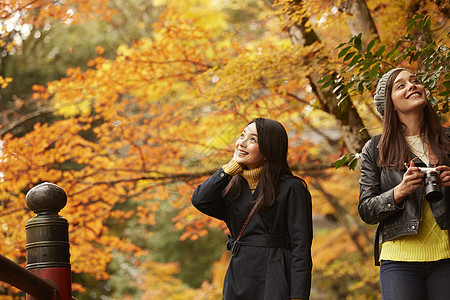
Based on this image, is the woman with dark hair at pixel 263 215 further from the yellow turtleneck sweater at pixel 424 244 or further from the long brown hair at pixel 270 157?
the yellow turtleneck sweater at pixel 424 244

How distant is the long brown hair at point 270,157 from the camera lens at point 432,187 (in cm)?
81

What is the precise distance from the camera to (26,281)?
2.52m

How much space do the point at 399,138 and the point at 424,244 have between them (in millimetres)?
587

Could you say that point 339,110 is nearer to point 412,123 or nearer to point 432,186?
point 412,123

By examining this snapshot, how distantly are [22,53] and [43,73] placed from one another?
0.84 m

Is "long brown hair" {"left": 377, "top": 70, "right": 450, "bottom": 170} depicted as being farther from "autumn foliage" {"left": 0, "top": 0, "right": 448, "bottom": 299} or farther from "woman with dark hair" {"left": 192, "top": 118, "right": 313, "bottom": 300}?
"autumn foliage" {"left": 0, "top": 0, "right": 448, "bottom": 299}

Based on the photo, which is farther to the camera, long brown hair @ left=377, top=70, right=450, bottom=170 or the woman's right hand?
long brown hair @ left=377, top=70, right=450, bottom=170

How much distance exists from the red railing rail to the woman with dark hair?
0.97 metres

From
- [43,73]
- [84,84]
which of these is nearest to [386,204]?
[84,84]

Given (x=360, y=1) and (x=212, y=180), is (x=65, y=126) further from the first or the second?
(x=212, y=180)

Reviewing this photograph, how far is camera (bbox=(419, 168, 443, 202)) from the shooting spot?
2658 mm

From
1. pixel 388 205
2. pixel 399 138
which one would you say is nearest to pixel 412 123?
pixel 399 138

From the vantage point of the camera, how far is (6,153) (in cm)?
772

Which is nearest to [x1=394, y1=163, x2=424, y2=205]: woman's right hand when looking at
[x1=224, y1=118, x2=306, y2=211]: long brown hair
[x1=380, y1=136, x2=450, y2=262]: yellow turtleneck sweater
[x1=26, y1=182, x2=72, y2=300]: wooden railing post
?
[x1=380, y1=136, x2=450, y2=262]: yellow turtleneck sweater
